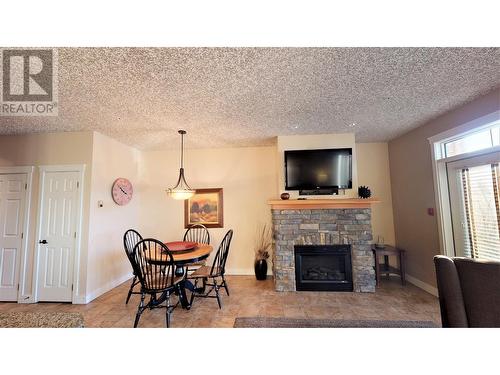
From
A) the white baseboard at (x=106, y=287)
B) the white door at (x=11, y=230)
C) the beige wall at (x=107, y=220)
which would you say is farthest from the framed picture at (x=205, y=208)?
the white door at (x=11, y=230)

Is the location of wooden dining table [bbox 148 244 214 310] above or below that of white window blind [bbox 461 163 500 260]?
below

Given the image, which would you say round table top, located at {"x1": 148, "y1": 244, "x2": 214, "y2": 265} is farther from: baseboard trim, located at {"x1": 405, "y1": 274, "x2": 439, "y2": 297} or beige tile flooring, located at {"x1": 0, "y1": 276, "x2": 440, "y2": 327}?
baseboard trim, located at {"x1": 405, "y1": 274, "x2": 439, "y2": 297}

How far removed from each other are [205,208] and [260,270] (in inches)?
65.3

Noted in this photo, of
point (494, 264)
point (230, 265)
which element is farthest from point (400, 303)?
point (230, 265)

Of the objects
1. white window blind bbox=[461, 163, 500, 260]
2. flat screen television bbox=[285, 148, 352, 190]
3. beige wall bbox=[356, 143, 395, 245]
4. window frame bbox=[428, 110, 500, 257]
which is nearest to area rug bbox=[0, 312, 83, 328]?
flat screen television bbox=[285, 148, 352, 190]

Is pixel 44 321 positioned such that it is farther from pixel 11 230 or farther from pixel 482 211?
pixel 482 211

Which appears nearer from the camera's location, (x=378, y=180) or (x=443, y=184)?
(x=443, y=184)

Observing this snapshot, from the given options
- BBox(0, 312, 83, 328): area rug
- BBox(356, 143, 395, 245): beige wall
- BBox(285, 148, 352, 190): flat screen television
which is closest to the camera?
BBox(0, 312, 83, 328): area rug

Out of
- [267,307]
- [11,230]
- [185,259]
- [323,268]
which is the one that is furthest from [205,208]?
[11,230]

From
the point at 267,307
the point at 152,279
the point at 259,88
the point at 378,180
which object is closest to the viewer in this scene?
the point at 259,88

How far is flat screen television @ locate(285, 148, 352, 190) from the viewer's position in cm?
355

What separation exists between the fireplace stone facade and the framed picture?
1.35 metres

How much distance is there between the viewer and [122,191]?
12.8ft

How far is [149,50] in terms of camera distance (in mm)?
1606
